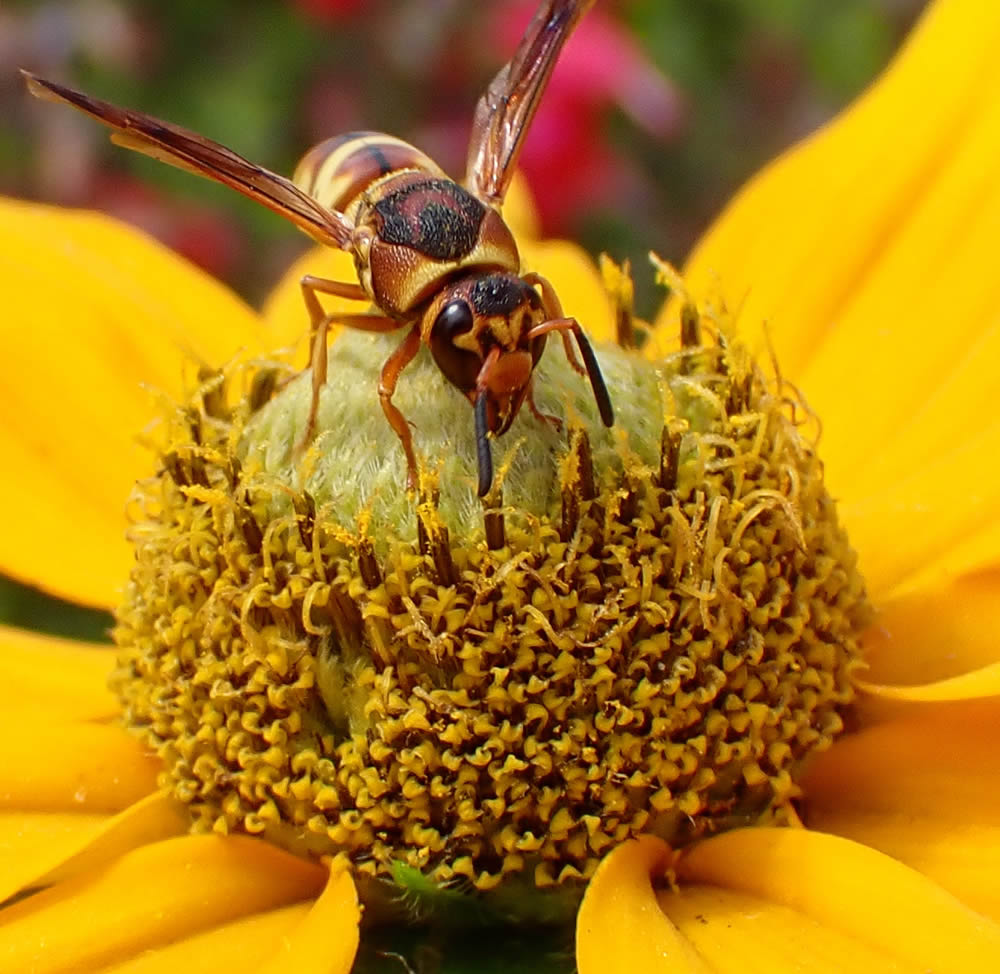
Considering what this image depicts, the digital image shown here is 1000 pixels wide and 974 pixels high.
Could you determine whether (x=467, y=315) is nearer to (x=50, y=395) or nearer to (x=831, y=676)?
(x=831, y=676)

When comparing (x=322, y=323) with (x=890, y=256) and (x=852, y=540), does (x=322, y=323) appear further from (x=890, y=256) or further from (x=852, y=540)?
(x=890, y=256)

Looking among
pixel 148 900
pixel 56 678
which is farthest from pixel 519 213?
pixel 148 900

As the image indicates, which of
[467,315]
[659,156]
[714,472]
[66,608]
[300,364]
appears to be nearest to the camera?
[467,315]

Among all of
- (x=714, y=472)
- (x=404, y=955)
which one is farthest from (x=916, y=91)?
(x=404, y=955)

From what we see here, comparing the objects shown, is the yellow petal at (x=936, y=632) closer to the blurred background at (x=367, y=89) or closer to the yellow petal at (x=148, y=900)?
the yellow petal at (x=148, y=900)

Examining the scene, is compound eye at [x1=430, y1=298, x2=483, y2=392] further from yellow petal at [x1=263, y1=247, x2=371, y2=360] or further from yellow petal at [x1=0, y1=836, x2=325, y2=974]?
yellow petal at [x1=263, y1=247, x2=371, y2=360]

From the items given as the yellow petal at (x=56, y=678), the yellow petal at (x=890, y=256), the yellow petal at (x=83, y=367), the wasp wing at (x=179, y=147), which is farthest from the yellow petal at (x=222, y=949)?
the yellow petal at (x=890, y=256)

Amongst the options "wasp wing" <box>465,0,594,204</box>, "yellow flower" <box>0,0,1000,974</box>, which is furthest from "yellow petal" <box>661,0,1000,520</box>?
"wasp wing" <box>465,0,594,204</box>
